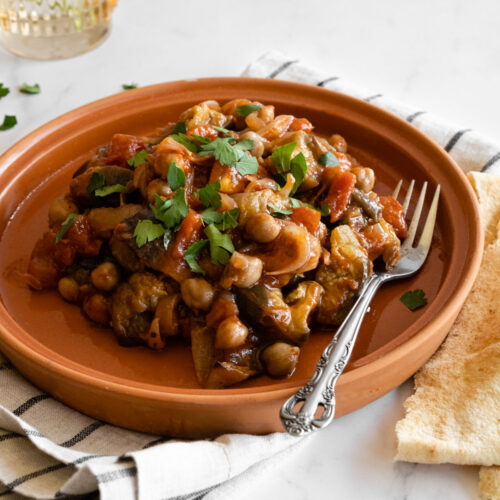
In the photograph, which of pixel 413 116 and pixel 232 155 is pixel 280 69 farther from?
pixel 232 155

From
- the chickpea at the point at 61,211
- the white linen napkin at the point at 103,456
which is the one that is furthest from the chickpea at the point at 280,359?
the chickpea at the point at 61,211

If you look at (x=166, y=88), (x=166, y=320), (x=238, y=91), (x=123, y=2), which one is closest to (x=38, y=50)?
(x=123, y=2)

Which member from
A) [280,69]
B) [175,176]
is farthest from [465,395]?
[280,69]

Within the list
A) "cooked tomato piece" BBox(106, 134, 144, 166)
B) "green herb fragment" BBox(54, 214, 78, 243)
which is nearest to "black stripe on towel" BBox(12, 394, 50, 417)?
"green herb fragment" BBox(54, 214, 78, 243)

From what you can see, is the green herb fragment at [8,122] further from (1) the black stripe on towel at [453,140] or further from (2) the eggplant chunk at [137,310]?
(1) the black stripe on towel at [453,140]

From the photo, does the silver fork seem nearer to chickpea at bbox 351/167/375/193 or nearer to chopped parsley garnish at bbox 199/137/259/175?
chickpea at bbox 351/167/375/193

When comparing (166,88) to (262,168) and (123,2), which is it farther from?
(123,2)
